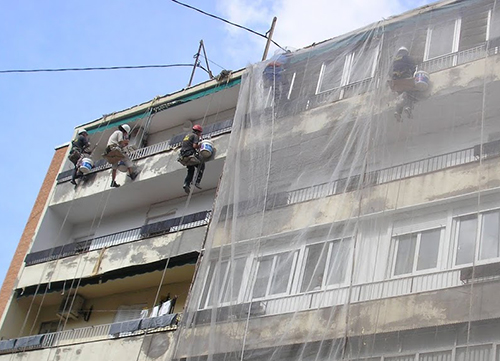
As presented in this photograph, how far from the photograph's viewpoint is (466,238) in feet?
33.5

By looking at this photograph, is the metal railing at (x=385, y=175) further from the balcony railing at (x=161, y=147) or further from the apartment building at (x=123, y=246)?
the balcony railing at (x=161, y=147)

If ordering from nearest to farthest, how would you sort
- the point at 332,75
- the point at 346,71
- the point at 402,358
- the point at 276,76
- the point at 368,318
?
the point at 402,358 < the point at 368,318 < the point at 346,71 < the point at 332,75 < the point at 276,76

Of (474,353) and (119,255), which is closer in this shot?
(474,353)

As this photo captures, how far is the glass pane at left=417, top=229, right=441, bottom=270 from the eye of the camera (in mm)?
10258

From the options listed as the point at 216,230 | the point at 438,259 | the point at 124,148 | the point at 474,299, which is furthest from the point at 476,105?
the point at 124,148

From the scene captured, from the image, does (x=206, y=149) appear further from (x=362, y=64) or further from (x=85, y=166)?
(x=362, y=64)

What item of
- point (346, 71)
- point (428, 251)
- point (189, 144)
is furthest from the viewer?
point (189, 144)

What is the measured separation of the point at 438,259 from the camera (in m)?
10.2

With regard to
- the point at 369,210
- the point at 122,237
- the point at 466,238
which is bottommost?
the point at 466,238

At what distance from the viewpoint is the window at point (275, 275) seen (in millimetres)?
10961

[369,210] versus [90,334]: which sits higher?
[369,210]

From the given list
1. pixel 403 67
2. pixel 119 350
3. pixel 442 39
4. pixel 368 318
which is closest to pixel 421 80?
pixel 403 67

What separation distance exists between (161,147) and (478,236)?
10345 mm

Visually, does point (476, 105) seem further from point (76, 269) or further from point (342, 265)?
point (76, 269)
